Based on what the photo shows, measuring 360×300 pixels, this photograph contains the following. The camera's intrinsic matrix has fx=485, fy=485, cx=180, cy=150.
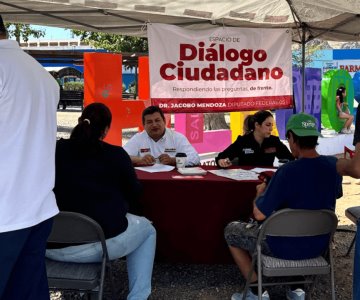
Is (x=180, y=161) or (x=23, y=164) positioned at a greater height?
(x=23, y=164)

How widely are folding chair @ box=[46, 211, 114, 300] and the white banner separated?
2.52 m

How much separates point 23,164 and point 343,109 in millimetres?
10571

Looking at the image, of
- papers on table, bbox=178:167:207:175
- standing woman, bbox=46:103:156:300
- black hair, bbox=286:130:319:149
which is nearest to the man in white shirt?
standing woman, bbox=46:103:156:300

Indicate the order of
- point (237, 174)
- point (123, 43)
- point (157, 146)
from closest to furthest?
point (237, 174), point (157, 146), point (123, 43)

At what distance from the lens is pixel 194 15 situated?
15.0 ft

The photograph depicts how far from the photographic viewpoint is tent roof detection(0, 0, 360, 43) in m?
4.14

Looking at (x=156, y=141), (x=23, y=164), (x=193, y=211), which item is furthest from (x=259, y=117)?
(x=23, y=164)

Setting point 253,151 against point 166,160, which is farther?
point 253,151

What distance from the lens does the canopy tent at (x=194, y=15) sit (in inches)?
163

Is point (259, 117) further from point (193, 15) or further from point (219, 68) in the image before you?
A: point (193, 15)

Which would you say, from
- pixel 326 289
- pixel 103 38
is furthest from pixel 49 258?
pixel 103 38

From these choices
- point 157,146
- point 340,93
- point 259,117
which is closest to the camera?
point 259,117

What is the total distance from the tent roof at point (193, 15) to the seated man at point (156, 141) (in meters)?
0.98

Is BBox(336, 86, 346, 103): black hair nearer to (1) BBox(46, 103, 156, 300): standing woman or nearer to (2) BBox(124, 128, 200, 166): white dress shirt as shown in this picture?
(2) BBox(124, 128, 200, 166): white dress shirt
